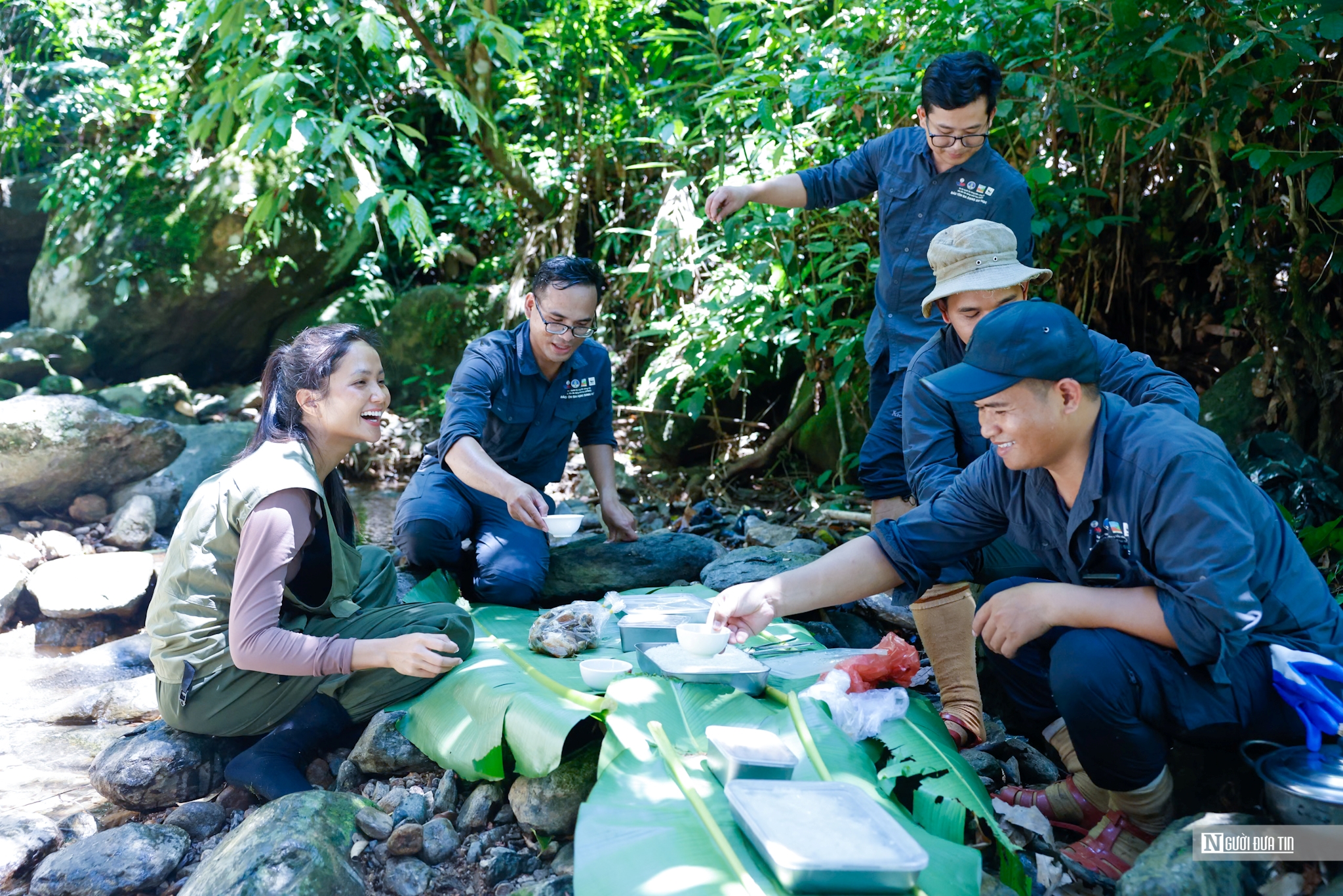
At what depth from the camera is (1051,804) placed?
7.99 ft

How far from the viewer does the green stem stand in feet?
5.99

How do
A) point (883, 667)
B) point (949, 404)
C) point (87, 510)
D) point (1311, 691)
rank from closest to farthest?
point (1311, 691), point (883, 667), point (949, 404), point (87, 510)

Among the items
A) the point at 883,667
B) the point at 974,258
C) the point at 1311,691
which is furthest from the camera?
the point at 974,258

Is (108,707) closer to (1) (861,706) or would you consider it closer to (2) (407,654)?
(2) (407,654)

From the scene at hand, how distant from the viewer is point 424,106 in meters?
9.41

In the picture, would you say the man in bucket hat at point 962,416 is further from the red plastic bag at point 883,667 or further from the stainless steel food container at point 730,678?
the stainless steel food container at point 730,678

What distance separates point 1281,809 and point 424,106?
30.1 ft

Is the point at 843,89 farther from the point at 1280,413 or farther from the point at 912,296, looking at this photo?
the point at 1280,413

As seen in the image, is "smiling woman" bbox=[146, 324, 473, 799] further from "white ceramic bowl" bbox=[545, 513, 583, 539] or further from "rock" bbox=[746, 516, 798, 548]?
"rock" bbox=[746, 516, 798, 548]

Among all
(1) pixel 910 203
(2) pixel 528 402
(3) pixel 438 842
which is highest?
(1) pixel 910 203

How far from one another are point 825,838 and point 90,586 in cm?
412

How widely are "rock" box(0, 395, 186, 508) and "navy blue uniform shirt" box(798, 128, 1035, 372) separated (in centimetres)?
460

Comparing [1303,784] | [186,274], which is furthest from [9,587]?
[186,274]

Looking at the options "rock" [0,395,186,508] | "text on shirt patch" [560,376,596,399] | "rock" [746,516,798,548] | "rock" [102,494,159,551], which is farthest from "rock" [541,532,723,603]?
"rock" [0,395,186,508]
